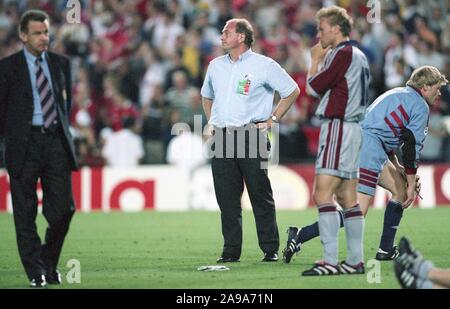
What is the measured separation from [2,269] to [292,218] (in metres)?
7.02

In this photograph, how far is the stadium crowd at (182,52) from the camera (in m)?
19.7

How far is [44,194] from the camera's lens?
8984 mm

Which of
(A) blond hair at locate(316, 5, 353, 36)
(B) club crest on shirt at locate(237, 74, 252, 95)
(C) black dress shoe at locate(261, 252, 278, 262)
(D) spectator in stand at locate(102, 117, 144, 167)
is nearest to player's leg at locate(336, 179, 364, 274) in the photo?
(A) blond hair at locate(316, 5, 353, 36)

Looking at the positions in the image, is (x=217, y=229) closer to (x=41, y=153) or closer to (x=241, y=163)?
(x=241, y=163)

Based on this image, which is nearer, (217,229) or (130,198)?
(217,229)

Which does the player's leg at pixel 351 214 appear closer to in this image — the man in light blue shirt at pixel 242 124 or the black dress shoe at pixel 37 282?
the man in light blue shirt at pixel 242 124

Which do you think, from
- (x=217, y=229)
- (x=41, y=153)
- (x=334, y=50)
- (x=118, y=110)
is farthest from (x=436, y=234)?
(x=118, y=110)

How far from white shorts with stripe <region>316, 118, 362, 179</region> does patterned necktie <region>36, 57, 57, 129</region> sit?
2.34 meters

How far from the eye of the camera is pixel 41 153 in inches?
348

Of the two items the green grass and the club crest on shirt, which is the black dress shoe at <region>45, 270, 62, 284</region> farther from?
the club crest on shirt

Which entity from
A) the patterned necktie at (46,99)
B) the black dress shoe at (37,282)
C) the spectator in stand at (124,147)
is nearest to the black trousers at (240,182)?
the patterned necktie at (46,99)

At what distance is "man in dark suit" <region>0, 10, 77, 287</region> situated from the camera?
8797 millimetres

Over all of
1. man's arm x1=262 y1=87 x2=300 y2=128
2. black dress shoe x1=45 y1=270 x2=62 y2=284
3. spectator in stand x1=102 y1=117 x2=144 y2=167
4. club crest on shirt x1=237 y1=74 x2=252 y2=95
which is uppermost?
club crest on shirt x1=237 y1=74 x2=252 y2=95

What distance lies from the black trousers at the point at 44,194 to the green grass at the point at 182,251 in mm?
342
